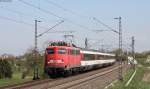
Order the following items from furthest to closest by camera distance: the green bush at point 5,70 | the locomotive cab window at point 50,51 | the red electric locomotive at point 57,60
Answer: the green bush at point 5,70, the locomotive cab window at point 50,51, the red electric locomotive at point 57,60

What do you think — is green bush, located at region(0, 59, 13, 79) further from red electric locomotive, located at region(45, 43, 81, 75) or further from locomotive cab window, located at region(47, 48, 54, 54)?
locomotive cab window, located at region(47, 48, 54, 54)

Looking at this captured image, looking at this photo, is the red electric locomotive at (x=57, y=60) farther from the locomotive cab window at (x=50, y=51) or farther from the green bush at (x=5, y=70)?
the green bush at (x=5, y=70)

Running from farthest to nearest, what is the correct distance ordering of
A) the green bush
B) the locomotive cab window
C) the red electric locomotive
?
the green bush, the locomotive cab window, the red electric locomotive

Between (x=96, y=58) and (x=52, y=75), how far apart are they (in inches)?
1037

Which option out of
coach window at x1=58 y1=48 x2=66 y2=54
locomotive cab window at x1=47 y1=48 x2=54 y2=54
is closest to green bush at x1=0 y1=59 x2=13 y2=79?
locomotive cab window at x1=47 y1=48 x2=54 y2=54

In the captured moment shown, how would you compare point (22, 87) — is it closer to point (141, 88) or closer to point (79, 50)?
point (141, 88)

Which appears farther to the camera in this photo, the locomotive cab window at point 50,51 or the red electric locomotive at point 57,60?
the locomotive cab window at point 50,51

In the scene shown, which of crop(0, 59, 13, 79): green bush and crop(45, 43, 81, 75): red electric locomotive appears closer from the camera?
crop(45, 43, 81, 75): red electric locomotive

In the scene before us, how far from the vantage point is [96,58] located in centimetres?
7275

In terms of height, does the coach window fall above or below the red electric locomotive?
above

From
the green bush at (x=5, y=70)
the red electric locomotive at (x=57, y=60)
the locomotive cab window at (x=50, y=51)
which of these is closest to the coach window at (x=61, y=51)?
the red electric locomotive at (x=57, y=60)

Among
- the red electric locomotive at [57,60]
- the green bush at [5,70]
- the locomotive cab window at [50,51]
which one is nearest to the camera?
the red electric locomotive at [57,60]

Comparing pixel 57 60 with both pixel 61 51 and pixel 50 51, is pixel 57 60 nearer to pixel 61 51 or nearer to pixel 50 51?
pixel 61 51

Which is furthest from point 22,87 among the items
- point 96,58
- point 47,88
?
point 96,58
